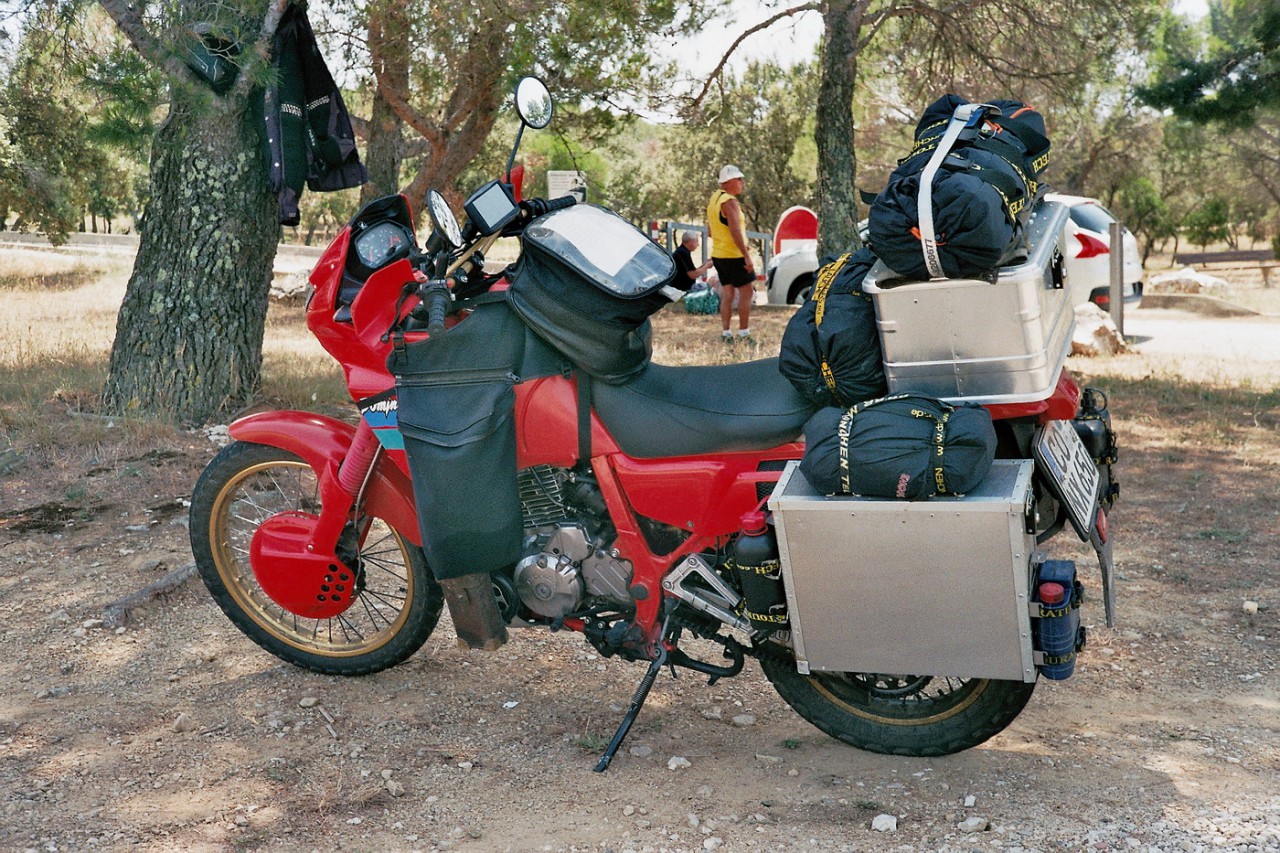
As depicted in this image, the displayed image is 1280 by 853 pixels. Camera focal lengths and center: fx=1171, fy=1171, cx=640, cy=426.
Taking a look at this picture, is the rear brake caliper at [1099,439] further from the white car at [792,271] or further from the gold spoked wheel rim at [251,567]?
the white car at [792,271]

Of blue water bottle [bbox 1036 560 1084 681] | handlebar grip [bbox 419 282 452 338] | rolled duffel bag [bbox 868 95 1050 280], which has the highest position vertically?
rolled duffel bag [bbox 868 95 1050 280]

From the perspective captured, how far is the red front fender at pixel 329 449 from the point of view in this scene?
3762mm

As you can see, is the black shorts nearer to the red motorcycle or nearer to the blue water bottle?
the red motorcycle

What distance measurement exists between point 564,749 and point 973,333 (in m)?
1.76

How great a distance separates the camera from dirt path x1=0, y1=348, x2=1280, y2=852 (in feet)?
10.1

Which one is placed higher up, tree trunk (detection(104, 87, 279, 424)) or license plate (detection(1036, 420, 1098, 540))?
tree trunk (detection(104, 87, 279, 424))

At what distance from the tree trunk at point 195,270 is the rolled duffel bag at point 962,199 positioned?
5.23 metres

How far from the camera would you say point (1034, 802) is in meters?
3.14

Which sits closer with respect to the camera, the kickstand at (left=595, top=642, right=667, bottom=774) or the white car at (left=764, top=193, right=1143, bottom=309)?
the kickstand at (left=595, top=642, right=667, bottom=774)

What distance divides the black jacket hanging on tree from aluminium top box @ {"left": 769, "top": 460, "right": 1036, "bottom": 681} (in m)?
4.98

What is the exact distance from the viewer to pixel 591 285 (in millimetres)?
3178

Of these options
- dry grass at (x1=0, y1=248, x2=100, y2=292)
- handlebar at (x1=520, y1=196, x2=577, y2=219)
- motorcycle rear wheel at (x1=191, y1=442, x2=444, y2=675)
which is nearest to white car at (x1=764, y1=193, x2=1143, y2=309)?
motorcycle rear wheel at (x1=191, y1=442, x2=444, y2=675)

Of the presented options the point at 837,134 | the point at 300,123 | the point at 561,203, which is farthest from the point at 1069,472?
the point at 837,134

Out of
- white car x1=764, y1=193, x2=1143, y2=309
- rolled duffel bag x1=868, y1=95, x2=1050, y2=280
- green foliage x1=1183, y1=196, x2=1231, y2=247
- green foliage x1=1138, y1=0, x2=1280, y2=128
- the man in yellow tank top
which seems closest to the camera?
rolled duffel bag x1=868, y1=95, x2=1050, y2=280
